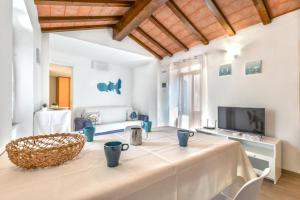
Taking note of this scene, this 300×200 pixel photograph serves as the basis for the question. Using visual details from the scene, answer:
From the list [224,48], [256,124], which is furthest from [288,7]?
[256,124]

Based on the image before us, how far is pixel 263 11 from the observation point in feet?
8.19

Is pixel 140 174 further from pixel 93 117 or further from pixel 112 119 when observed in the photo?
pixel 112 119

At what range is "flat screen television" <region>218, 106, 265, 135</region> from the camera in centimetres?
265

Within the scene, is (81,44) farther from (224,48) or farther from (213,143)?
(213,143)


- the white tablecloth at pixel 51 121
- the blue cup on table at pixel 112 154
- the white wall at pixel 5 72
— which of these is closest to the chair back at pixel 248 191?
the blue cup on table at pixel 112 154

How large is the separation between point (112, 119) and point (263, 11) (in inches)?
172

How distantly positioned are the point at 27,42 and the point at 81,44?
1.60 meters

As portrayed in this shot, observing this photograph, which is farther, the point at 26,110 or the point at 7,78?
the point at 26,110

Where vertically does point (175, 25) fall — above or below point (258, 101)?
above

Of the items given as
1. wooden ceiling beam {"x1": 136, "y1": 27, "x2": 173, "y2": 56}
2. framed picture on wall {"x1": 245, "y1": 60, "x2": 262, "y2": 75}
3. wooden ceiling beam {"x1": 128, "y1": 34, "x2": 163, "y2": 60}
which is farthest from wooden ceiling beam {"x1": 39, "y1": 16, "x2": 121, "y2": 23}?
framed picture on wall {"x1": 245, "y1": 60, "x2": 262, "y2": 75}

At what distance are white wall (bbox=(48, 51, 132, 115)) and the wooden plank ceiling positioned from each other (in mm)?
1394

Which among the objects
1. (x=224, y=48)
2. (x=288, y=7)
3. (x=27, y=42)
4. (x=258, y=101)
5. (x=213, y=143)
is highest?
(x=288, y=7)

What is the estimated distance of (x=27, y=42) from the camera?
2.11m

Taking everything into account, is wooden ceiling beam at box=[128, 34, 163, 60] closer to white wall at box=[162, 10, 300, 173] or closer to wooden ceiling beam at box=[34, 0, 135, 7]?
wooden ceiling beam at box=[34, 0, 135, 7]
